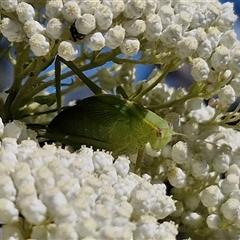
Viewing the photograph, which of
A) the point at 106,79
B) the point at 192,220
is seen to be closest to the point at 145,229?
the point at 192,220

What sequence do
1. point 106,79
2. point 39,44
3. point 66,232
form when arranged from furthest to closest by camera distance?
point 106,79
point 39,44
point 66,232

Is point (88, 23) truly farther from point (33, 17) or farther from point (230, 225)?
point (230, 225)

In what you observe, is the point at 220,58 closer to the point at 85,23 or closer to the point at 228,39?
the point at 228,39

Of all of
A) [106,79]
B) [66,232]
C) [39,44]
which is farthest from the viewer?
[106,79]

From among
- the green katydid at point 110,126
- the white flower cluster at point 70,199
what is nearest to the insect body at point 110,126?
the green katydid at point 110,126

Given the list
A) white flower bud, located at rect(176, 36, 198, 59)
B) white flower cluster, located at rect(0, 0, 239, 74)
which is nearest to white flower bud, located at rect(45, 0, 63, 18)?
white flower cluster, located at rect(0, 0, 239, 74)
